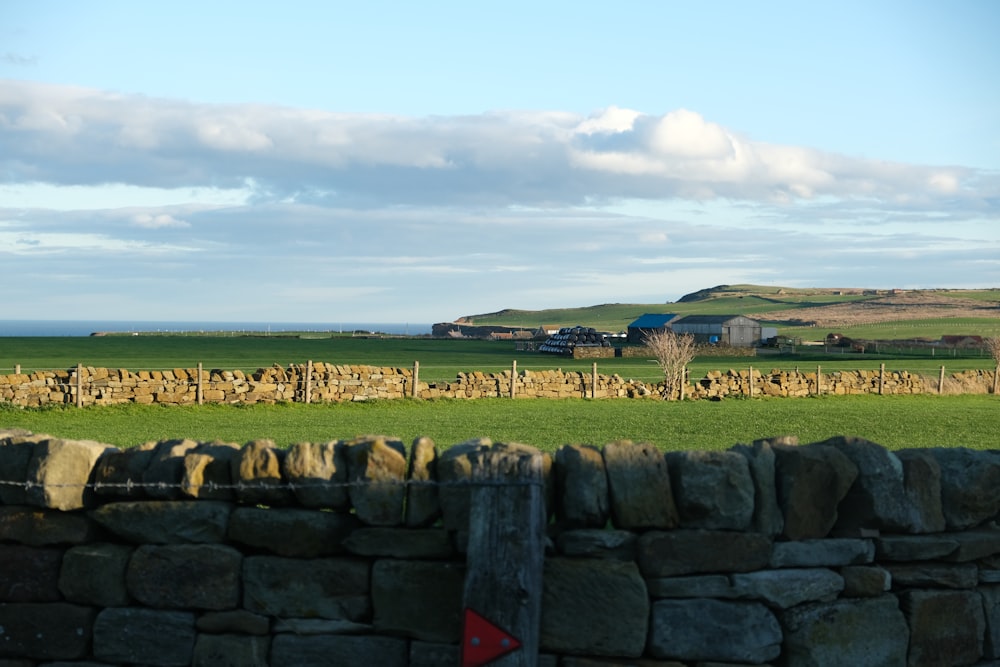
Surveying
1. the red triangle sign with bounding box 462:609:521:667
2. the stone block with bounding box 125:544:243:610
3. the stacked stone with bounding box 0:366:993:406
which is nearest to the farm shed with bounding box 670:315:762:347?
the stacked stone with bounding box 0:366:993:406

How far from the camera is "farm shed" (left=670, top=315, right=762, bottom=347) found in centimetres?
9944

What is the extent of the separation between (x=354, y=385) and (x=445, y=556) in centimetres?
2866

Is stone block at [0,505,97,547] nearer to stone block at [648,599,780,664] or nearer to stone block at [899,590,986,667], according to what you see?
stone block at [648,599,780,664]

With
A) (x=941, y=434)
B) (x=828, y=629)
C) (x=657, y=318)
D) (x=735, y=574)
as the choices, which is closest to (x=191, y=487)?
(x=735, y=574)

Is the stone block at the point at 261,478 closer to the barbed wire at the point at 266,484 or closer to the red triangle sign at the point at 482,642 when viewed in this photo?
the barbed wire at the point at 266,484

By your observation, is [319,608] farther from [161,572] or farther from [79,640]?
[79,640]

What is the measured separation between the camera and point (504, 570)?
18.5ft

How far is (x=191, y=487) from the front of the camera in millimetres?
6344

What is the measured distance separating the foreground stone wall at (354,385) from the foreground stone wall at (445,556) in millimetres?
24566

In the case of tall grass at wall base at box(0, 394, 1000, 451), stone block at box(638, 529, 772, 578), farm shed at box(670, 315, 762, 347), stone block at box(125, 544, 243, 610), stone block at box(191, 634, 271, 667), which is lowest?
tall grass at wall base at box(0, 394, 1000, 451)

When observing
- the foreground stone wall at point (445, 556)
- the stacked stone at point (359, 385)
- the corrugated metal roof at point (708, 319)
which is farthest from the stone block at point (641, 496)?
the corrugated metal roof at point (708, 319)

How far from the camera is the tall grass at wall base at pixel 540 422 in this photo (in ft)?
68.6

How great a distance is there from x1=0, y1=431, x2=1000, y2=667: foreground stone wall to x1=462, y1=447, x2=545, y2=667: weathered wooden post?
0.33 m

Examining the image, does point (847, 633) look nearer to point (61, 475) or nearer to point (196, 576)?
point (196, 576)
